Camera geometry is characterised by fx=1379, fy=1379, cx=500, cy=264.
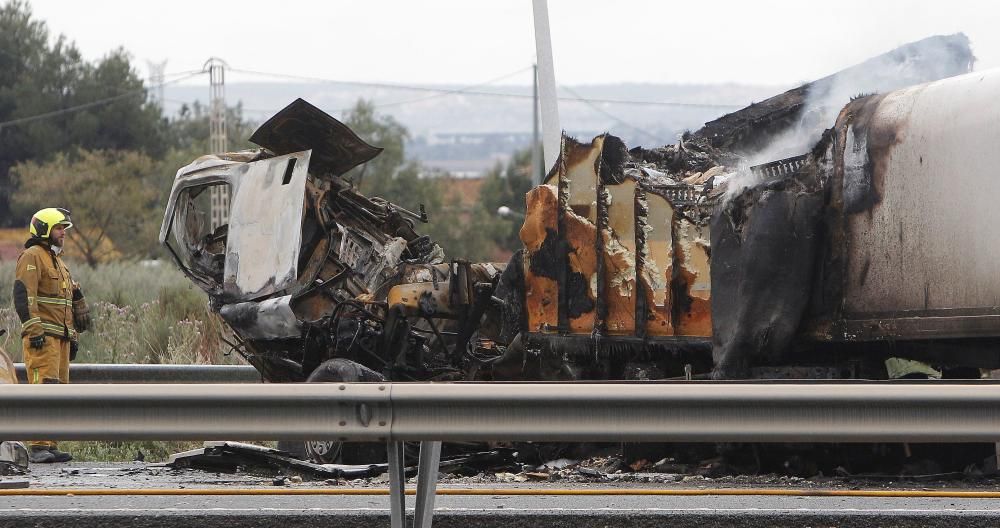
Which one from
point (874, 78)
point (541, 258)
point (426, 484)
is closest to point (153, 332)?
point (541, 258)

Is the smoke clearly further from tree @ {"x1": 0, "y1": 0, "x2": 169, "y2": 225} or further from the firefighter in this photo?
tree @ {"x1": 0, "y1": 0, "x2": 169, "y2": 225}

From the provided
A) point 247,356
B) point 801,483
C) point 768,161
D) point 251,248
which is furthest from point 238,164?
point 801,483

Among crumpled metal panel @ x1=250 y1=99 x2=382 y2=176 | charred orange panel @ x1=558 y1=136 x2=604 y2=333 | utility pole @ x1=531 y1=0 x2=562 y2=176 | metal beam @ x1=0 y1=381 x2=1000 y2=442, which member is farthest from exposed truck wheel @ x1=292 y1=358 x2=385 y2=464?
utility pole @ x1=531 y1=0 x2=562 y2=176

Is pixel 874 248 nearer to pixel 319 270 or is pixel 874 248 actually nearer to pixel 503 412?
pixel 503 412

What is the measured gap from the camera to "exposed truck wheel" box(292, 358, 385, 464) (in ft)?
27.8

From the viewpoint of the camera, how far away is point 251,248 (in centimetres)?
954

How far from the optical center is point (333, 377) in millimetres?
8727

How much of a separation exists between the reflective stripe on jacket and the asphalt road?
3228 millimetres

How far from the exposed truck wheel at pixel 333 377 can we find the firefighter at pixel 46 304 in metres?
2.08

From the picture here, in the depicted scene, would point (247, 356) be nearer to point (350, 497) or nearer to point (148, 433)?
Result: point (350, 497)

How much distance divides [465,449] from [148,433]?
12.8 feet

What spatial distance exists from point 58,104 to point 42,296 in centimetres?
4658

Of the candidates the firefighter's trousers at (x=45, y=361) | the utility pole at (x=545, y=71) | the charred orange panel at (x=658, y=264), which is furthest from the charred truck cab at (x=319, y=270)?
the utility pole at (x=545, y=71)

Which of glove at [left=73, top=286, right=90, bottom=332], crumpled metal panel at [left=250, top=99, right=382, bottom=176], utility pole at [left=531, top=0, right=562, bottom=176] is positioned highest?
utility pole at [left=531, top=0, right=562, bottom=176]
